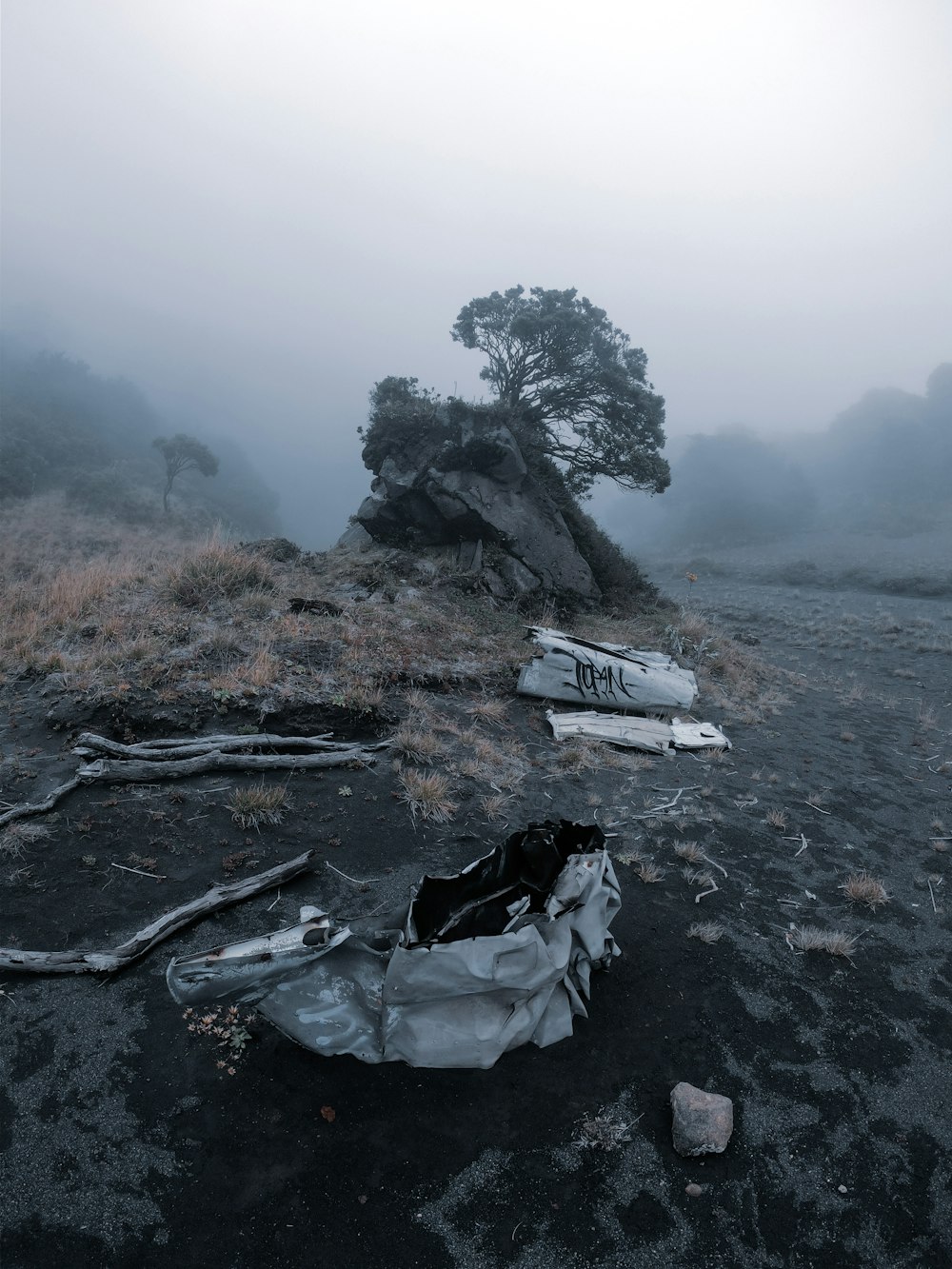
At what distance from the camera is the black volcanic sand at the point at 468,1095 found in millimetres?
2316

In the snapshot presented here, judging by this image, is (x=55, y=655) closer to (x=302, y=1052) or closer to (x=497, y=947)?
(x=302, y=1052)

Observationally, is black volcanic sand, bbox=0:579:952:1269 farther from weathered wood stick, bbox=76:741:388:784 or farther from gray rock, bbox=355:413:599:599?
gray rock, bbox=355:413:599:599

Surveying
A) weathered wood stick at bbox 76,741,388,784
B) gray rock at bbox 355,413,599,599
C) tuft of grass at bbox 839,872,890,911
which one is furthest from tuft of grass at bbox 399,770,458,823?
gray rock at bbox 355,413,599,599

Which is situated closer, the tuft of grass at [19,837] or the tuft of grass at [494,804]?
the tuft of grass at [19,837]

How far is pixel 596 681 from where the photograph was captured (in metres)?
9.37

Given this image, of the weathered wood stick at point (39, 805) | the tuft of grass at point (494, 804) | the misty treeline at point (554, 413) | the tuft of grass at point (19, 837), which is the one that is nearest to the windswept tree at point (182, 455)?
the misty treeline at point (554, 413)

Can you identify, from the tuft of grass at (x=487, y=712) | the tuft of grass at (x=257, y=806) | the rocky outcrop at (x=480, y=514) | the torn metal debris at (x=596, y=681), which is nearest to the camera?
the tuft of grass at (x=257, y=806)

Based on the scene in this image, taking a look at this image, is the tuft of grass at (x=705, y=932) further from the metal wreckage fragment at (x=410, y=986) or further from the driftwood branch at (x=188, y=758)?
the driftwood branch at (x=188, y=758)

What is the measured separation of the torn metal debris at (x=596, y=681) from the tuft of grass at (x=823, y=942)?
5.27 meters

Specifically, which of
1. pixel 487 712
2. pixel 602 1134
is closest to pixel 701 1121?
pixel 602 1134

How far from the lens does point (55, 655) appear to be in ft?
24.6

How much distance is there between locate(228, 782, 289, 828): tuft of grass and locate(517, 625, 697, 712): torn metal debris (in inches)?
188

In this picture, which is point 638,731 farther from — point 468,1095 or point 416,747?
point 468,1095

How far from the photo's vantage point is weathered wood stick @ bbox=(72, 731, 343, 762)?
575 centimetres
